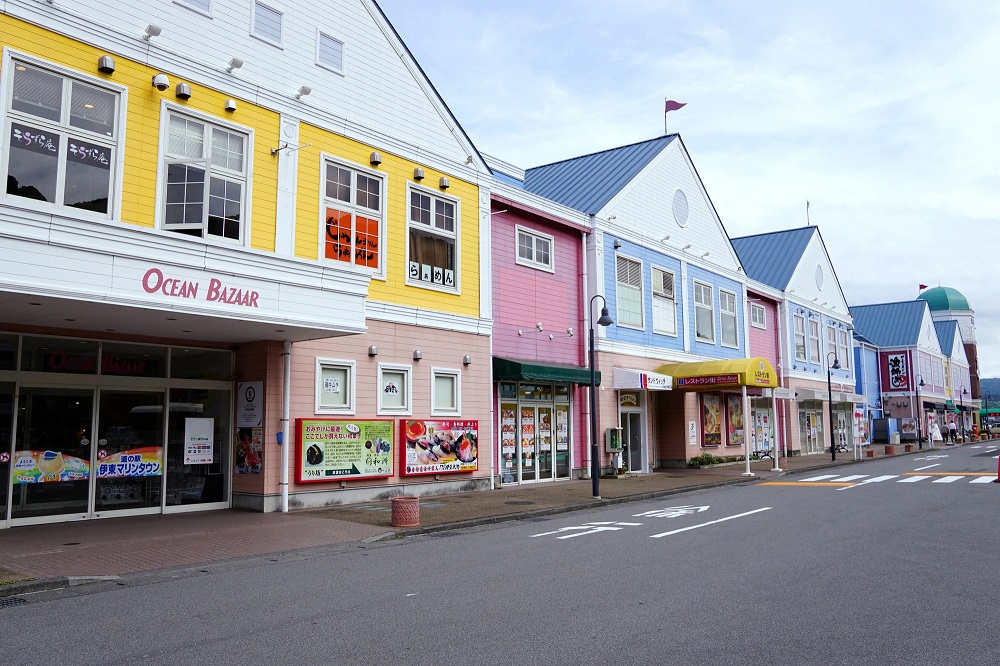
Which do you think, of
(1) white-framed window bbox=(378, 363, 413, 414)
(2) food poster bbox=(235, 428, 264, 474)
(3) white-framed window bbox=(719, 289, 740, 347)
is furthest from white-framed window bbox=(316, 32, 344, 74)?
(3) white-framed window bbox=(719, 289, 740, 347)

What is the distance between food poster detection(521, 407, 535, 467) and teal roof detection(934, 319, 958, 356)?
67676mm

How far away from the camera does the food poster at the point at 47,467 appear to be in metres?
12.9

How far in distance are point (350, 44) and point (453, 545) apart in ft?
37.3

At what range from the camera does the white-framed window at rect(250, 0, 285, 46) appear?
626 inches

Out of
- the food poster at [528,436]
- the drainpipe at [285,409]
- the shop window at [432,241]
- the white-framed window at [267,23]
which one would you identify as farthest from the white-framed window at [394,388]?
the white-framed window at [267,23]

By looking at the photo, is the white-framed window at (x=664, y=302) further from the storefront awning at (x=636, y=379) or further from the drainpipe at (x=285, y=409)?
the drainpipe at (x=285, y=409)

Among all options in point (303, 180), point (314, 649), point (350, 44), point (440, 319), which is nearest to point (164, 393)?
point (303, 180)

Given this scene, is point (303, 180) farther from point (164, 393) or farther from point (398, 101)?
point (164, 393)

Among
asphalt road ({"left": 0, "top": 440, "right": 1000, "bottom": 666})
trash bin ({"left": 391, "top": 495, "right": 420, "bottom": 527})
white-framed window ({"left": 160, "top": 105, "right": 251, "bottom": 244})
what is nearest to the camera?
asphalt road ({"left": 0, "top": 440, "right": 1000, "bottom": 666})

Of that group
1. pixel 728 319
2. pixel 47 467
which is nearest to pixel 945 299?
pixel 728 319

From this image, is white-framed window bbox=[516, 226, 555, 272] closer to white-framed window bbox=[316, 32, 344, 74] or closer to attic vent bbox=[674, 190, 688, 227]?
white-framed window bbox=[316, 32, 344, 74]

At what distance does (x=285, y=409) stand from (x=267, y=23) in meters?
7.61

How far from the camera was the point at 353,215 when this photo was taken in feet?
57.2

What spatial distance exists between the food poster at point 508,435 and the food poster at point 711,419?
11.0 meters
